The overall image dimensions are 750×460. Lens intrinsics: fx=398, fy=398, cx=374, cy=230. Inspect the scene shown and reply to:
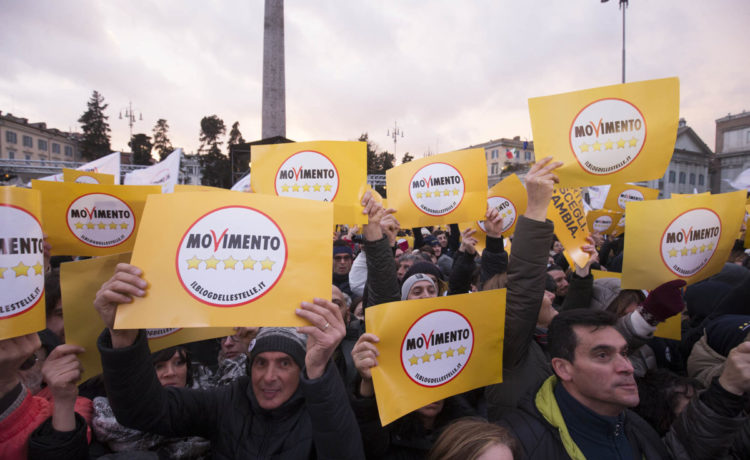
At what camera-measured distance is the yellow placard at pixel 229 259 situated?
1562mm

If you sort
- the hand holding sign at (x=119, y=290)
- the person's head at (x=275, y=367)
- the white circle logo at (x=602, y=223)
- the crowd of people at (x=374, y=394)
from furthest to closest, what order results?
the white circle logo at (x=602, y=223) < the person's head at (x=275, y=367) < the crowd of people at (x=374, y=394) < the hand holding sign at (x=119, y=290)

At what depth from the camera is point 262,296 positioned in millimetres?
1633

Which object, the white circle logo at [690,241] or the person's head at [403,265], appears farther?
the person's head at [403,265]

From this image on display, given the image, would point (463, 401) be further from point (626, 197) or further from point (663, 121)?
point (626, 197)

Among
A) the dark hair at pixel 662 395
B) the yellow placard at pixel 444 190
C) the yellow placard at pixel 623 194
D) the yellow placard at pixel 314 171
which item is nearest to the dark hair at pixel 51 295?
the yellow placard at pixel 314 171

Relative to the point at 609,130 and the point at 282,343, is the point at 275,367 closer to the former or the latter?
the point at 282,343

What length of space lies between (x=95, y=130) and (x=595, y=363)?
266 feet

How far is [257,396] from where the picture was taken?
2.16m

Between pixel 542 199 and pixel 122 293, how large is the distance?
6.96ft

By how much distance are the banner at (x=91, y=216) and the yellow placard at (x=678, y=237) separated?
10.6 ft

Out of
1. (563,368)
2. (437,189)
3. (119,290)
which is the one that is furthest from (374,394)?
(437,189)

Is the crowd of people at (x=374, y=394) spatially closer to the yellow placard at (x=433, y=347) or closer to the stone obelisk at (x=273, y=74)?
the yellow placard at (x=433, y=347)

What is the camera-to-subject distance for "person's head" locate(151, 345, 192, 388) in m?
2.46

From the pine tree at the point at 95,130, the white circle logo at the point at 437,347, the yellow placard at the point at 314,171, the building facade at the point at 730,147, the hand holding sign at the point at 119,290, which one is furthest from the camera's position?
the pine tree at the point at 95,130
